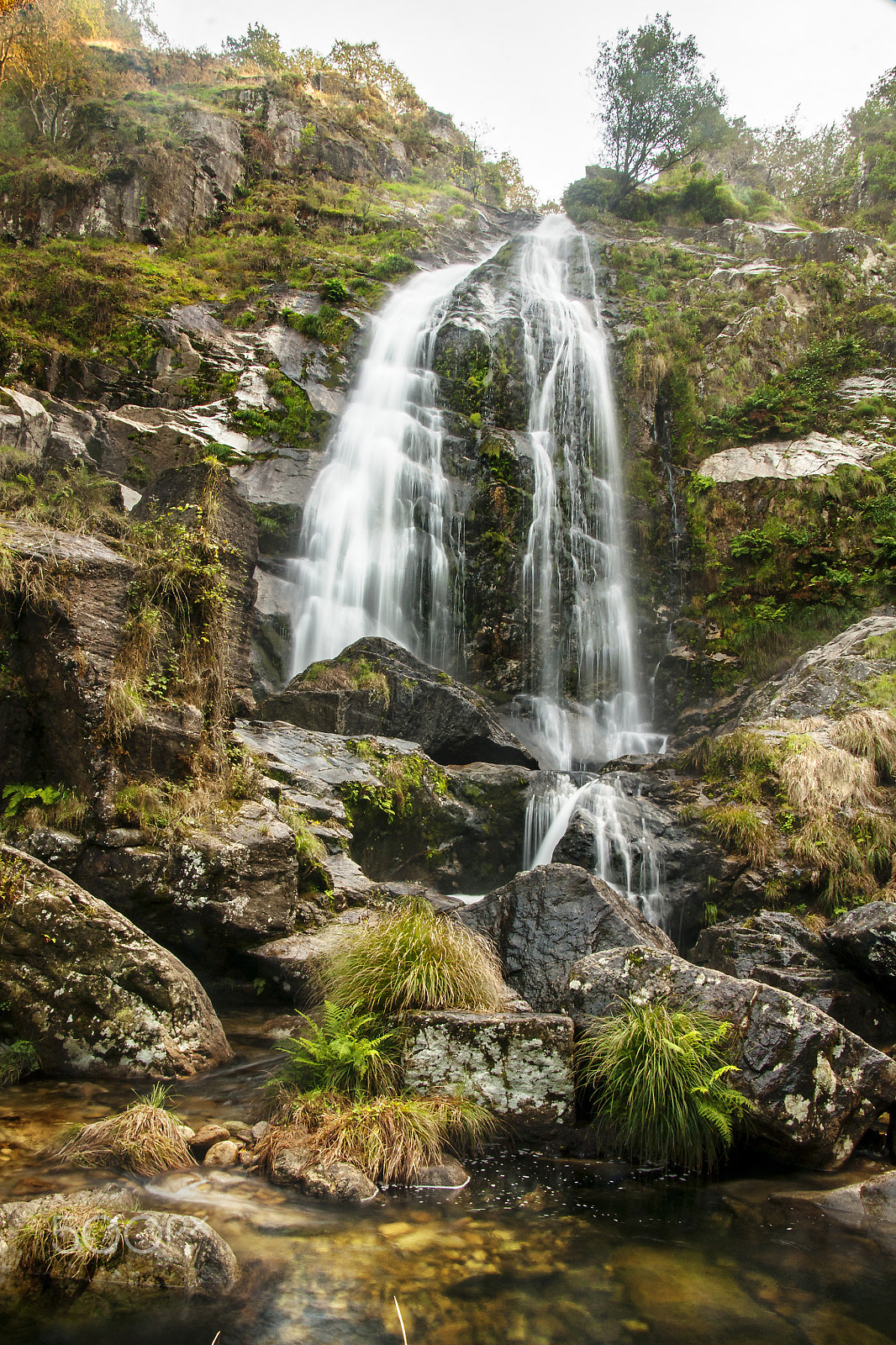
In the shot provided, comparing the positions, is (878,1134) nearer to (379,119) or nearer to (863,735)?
(863,735)

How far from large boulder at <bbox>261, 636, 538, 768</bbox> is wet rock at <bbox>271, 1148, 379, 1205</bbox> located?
22.6 ft

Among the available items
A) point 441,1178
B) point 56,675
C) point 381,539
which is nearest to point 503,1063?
point 441,1178

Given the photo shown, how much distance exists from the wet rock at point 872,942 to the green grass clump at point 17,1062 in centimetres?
607

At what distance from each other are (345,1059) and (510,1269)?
1.60 meters

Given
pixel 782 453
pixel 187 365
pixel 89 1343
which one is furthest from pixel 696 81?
pixel 89 1343

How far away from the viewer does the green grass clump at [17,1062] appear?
458 centimetres

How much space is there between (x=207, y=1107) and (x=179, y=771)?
3111 mm

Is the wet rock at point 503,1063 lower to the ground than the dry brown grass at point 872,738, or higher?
lower

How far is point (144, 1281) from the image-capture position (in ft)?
9.31

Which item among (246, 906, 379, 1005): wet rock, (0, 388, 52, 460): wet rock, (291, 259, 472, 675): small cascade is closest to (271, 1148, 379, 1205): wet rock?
(246, 906, 379, 1005): wet rock

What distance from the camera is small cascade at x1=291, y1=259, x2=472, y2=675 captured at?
580 inches

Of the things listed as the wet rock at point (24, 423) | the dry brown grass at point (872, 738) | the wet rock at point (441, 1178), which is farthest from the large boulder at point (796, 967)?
the wet rock at point (24, 423)

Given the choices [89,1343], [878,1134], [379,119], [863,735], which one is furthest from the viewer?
[379,119]

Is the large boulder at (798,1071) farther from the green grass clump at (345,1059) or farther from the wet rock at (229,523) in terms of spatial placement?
the wet rock at (229,523)
